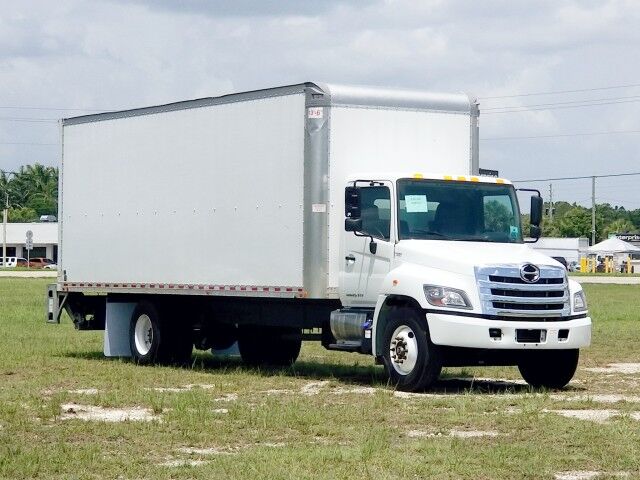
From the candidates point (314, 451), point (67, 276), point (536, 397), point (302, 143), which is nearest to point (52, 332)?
point (67, 276)

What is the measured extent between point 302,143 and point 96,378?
3.98 metres

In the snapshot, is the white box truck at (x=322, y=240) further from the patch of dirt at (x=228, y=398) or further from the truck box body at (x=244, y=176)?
the patch of dirt at (x=228, y=398)

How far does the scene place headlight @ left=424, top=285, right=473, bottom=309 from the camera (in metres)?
17.1

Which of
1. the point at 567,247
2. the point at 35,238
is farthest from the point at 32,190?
the point at 567,247

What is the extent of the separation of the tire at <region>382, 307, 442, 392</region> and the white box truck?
0.06ft

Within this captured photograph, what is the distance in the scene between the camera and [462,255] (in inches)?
688

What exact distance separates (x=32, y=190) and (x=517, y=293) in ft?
511

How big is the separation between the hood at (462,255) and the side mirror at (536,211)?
2.49ft

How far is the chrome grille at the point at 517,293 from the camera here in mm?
17078

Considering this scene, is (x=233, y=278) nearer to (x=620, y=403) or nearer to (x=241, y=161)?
(x=241, y=161)

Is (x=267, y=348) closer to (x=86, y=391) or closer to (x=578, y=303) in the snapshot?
(x=86, y=391)

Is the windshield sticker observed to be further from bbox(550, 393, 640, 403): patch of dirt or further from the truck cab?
bbox(550, 393, 640, 403): patch of dirt

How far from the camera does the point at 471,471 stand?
11.0 metres

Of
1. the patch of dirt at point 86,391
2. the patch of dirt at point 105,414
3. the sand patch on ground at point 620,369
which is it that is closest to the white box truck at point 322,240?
the patch of dirt at point 86,391
